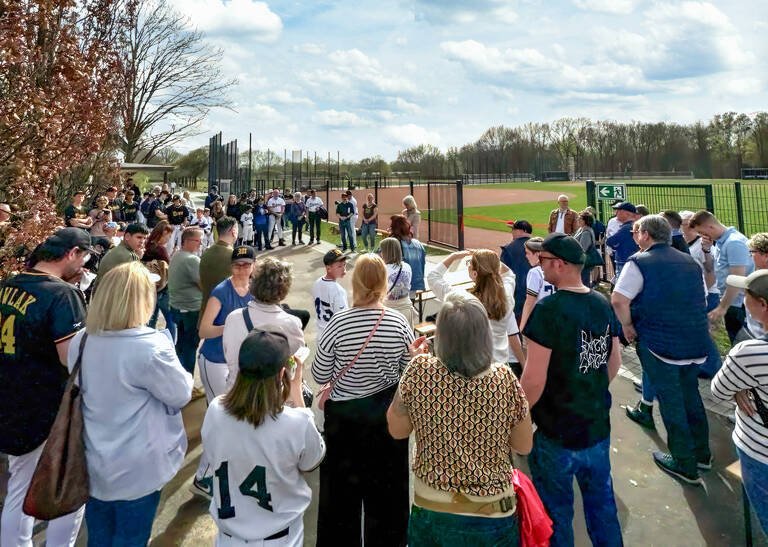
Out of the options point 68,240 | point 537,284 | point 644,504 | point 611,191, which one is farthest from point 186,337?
point 611,191

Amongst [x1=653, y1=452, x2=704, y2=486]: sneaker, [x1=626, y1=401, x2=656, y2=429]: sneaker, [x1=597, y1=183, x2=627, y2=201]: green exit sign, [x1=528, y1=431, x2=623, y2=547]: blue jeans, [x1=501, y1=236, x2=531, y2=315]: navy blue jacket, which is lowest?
[x1=653, y1=452, x2=704, y2=486]: sneaker

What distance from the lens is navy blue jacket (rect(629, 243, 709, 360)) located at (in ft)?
11.6

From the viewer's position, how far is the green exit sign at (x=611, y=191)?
956cm

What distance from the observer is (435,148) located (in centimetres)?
9681

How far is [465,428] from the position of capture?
1.91 metres

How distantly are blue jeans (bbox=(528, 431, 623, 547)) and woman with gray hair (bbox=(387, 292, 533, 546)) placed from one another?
0.67 meters

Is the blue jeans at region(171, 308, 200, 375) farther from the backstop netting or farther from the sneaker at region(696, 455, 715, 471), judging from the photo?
the backstop netting

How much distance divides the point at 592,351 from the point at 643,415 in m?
2.77

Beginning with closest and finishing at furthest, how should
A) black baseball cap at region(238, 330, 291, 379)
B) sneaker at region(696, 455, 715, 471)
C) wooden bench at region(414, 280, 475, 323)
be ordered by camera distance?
1. black baseball cap at region(238, 330, 291, 379)
2. sneaker at region(696, 455, 715, 471)
3. wooden bench at region(414, 280, 475, 323)

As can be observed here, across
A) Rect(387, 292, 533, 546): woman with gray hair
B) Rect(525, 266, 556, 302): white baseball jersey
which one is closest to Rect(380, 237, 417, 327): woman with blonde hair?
Rect(525, 266, 556, 302): white baseball jersey

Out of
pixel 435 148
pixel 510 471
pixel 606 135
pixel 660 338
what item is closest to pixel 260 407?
pixel 510 471

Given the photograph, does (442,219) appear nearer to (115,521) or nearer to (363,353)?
(363,353)

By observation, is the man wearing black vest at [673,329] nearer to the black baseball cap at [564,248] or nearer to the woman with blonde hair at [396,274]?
the black baseball cap at [564,248]

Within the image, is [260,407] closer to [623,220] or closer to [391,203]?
[623,220]
